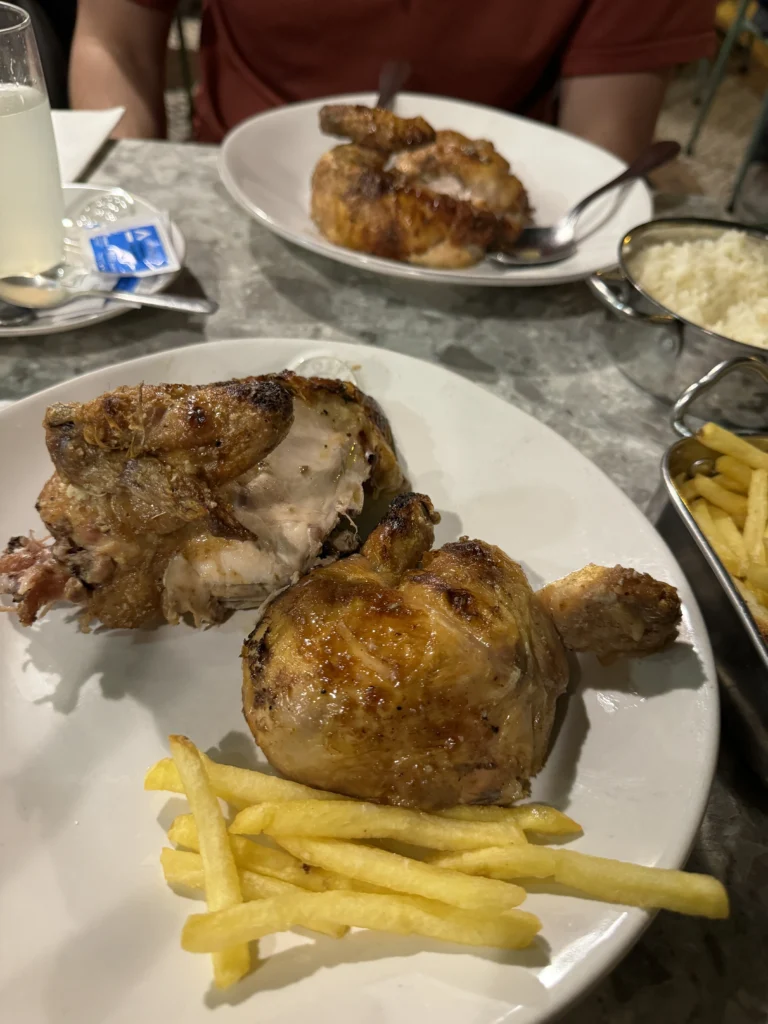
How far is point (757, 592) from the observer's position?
1.54 m

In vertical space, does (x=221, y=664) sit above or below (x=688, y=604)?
below

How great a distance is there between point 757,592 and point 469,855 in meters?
0.86

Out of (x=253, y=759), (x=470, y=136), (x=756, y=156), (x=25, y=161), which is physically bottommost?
(x=756, y=156)

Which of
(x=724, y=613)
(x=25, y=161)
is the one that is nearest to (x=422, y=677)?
(x=724, y=613)

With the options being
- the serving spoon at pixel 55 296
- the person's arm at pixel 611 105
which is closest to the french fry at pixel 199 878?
the serving spoon at pixel 55 296

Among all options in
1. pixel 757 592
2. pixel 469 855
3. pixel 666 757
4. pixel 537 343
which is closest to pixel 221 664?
pixel 469 855

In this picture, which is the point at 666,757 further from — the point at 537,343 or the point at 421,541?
the point at 537,343

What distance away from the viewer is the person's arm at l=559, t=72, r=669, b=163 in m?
3.52

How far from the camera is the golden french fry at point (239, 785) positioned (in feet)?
3.71

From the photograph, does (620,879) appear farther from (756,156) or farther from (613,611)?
(756,156)

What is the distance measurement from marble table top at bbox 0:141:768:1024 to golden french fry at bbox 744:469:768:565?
317mm

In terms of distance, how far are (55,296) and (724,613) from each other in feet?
6.63

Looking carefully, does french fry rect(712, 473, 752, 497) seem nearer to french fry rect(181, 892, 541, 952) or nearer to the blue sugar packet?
french fry rect(181, 892, 541, 952)

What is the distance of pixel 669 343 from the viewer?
2.22 metres
